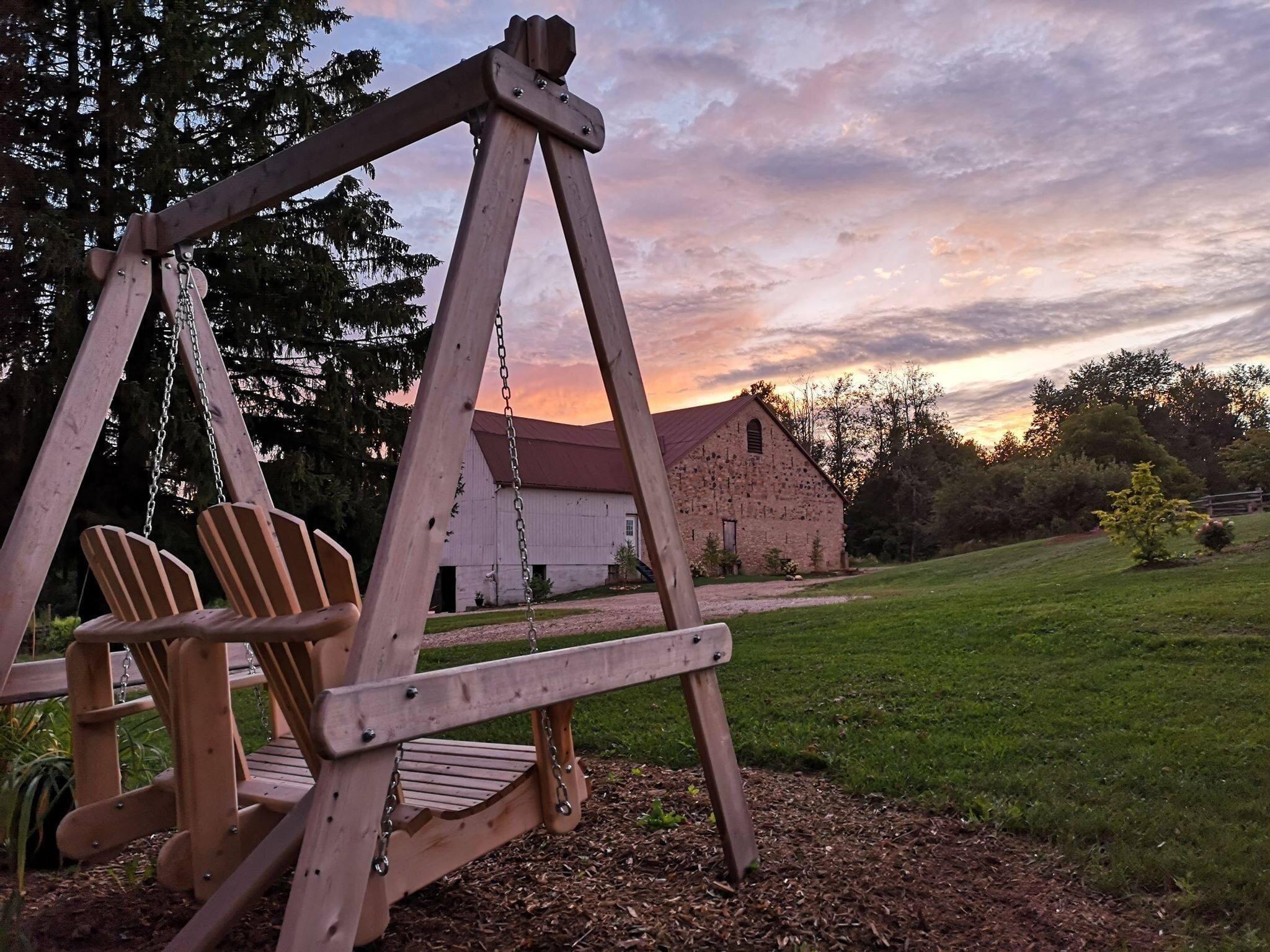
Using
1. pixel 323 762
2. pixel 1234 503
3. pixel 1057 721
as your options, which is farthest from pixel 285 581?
pixel 1234 503

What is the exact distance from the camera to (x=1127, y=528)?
47.9 feet

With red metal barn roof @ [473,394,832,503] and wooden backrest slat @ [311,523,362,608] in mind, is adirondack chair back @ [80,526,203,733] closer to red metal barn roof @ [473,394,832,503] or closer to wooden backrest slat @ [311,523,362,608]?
wooden backrest slat @ [311,523,362,608]

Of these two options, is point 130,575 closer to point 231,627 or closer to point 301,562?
point 231,627

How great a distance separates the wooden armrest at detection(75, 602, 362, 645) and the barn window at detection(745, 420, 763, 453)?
28169mm

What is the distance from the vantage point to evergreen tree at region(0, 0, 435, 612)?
39.9 ft

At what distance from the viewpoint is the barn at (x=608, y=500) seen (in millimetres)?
24969

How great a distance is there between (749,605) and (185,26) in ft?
41.4

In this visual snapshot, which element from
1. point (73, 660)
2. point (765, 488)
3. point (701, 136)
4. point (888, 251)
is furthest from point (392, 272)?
point (765, 488)

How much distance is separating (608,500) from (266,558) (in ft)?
83.0

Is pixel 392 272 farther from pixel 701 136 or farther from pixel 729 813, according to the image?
pixel 729 813

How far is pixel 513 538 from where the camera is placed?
25.5m

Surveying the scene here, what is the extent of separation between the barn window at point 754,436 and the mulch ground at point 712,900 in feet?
88.1

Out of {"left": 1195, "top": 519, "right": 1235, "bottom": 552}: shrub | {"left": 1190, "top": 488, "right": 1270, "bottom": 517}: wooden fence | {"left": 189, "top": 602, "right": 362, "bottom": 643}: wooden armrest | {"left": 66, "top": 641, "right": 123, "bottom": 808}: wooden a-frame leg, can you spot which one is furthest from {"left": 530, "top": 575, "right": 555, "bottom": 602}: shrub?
{"left": 189, "top": 602, "right": 362, "bottom": 643}: wooden armrest

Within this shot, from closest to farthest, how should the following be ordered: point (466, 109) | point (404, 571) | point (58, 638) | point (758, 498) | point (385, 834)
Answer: point (404, 571) < point (385, 834) < point (466, 109) < point (58, 638) < point (758, 498)
